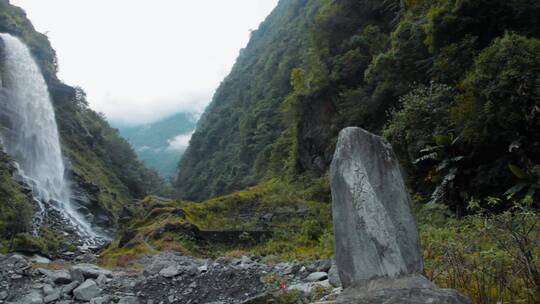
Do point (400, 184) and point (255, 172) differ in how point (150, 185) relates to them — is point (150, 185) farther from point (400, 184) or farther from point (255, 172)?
point (400, 184)

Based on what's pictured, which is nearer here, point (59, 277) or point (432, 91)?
point (59, 277)

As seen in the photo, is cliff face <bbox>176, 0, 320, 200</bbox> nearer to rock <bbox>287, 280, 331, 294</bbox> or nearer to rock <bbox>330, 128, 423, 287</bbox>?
rock <bbox>287, 280, 331, 294</bbox>

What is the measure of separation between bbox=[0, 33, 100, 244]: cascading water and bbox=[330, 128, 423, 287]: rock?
2754 cm

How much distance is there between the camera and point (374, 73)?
1758 cm

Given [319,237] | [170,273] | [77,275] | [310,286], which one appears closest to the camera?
[310,286]

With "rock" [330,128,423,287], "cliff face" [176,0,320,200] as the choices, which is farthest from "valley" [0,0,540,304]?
"cliff face" [176,0,320,200]

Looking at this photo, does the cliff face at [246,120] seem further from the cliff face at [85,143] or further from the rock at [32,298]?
the rock at [32,298]

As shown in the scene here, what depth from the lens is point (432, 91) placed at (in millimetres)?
13086

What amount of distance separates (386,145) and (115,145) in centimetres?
5930

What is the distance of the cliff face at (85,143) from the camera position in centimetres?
4834

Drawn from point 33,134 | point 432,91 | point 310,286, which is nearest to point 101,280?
point 310,286

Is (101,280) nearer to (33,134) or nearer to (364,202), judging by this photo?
(364,202)

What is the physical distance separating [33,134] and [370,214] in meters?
41.3

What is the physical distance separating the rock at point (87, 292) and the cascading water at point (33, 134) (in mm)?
22360
